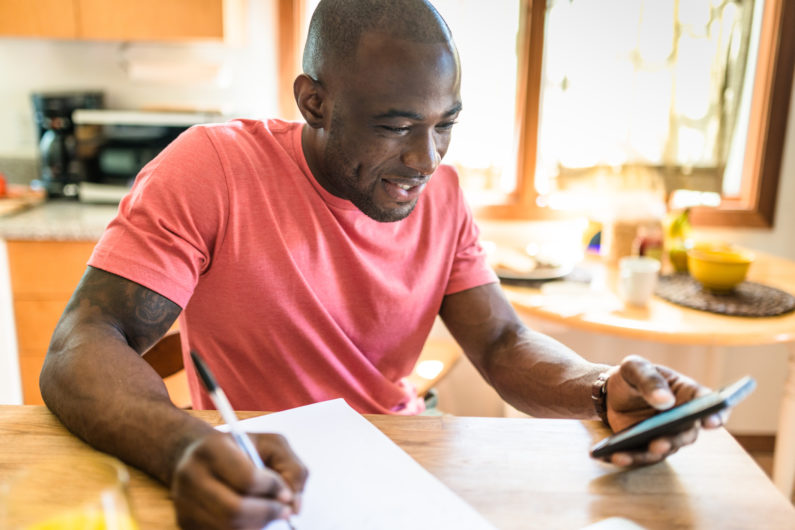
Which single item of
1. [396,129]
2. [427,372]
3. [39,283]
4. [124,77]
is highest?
[124,77]

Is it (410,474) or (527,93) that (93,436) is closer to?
(410,474)

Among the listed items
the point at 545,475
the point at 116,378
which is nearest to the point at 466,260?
the point at 545,475

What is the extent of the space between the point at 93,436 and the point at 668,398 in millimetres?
652

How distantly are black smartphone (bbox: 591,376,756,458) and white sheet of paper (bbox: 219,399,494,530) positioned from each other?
201 mm

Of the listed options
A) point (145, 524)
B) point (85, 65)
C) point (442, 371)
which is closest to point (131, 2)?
point (85, 65)

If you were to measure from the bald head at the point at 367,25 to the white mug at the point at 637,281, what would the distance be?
0.94m

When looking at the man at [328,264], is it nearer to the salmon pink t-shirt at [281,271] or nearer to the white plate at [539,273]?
the salmon pink t-shirt at [281,271]

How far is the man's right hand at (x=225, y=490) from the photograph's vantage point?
0.56 m

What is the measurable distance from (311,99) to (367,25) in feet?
0.53

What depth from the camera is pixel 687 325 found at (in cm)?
158

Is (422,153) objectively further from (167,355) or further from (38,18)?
(38,18)

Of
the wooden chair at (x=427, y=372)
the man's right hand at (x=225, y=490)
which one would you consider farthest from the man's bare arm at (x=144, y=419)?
the wooden chair at (x=427, y=372)

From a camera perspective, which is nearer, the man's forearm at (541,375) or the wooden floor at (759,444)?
the man's forearm at (541,375)

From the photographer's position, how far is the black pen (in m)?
0.58
